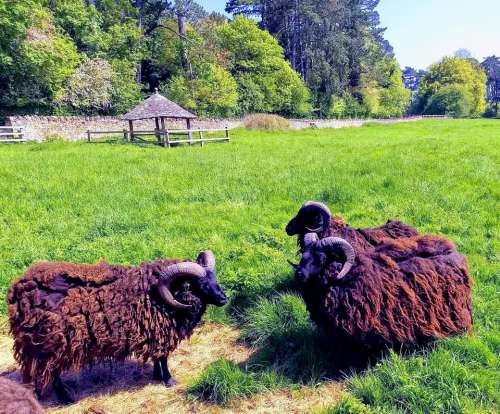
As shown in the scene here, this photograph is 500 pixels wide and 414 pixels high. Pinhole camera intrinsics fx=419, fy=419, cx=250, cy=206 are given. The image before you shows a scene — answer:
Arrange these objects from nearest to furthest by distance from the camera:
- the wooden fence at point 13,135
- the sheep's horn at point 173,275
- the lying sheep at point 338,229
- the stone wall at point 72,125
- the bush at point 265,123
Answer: the sheep's horn at point 173,275 → the lying sheep at point 338,229 → the wooden fence at point 13,135 → the stone wall at point 72,125 → the bush at point 265,123

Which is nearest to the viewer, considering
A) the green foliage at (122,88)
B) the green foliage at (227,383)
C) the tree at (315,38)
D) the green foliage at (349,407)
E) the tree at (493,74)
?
the green foliage at (349,407)

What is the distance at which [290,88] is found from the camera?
5216 centimetres

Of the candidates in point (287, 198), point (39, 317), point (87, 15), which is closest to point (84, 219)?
point (287, 198)

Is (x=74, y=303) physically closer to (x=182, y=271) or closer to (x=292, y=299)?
(x=182, y=271)

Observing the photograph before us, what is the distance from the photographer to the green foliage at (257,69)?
48.1m

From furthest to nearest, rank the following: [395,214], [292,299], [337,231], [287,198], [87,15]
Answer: [87,15], [287,198], [395,214], [337,231], [292,299]

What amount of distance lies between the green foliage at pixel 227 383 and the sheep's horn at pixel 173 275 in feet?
2.41

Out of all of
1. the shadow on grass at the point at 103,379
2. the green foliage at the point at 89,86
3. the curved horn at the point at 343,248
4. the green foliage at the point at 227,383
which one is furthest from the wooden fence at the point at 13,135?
the curved horn at the point at 343,248

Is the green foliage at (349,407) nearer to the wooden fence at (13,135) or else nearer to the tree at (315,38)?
the wooden fence at (13,135)

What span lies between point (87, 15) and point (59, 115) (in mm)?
9888

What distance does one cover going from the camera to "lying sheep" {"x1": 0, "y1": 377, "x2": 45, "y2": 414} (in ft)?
8.29

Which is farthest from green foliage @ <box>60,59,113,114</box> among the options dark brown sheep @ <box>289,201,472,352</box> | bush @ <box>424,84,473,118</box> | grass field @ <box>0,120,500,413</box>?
bush @ <box>424,84,473,118</box>

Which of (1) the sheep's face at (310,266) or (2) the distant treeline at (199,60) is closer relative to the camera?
(1) the sheep's face at (310,266)

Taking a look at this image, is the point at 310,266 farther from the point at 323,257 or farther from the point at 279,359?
the point at 279,359
